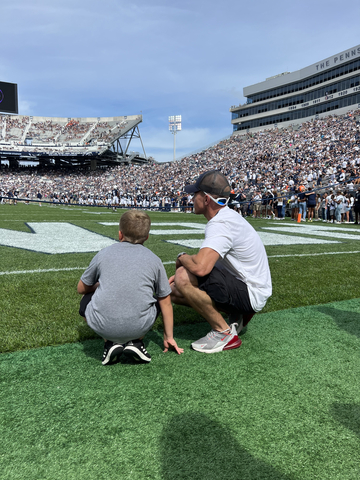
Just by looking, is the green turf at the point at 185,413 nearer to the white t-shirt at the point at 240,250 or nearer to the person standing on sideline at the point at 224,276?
the person standing on sideline at the point at 224,276

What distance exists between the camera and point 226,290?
2.84 metres

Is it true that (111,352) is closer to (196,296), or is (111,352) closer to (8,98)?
(196,296)

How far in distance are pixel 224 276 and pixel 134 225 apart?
0.87 metres

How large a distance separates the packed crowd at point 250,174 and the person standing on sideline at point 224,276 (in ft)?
36.0

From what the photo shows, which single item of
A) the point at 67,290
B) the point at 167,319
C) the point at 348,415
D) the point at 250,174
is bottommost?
the point at 348,415

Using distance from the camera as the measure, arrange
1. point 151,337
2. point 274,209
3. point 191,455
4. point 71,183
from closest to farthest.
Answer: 1. point 191,455
2. point 151,337
3. point 274,209
4. point 71,183

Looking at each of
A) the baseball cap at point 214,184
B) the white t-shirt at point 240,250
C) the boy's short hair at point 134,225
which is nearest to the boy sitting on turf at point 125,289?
the boy's short hair at point 134,225

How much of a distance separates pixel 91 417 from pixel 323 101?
206ft

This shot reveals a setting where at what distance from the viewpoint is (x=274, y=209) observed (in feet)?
74.0

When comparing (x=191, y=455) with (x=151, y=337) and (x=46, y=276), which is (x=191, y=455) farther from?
(x=46, y=276)

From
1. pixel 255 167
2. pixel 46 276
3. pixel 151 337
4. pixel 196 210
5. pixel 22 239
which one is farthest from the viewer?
pixel 255 167

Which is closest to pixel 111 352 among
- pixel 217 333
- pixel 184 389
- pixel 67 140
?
pixel 184 389

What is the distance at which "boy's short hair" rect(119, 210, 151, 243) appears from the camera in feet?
8.24

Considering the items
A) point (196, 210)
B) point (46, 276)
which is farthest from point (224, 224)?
point (46, 276)
